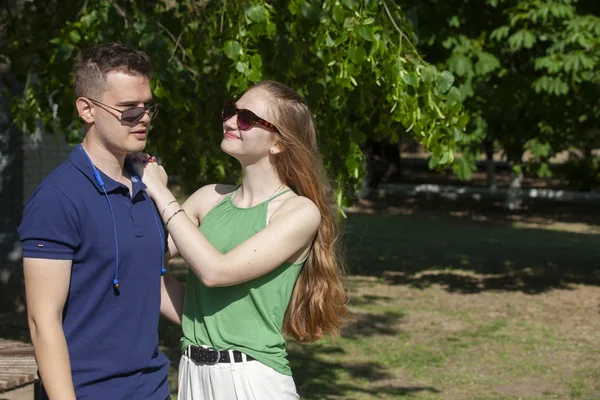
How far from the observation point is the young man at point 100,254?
2.15 meters

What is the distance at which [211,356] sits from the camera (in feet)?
8.59

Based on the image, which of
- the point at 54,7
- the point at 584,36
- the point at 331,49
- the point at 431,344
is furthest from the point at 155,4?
the point at 584,36

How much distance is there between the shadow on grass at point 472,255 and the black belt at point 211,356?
22.4 ft

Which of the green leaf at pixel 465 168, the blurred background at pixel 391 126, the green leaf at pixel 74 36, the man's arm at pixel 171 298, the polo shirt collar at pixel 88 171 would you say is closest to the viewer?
the polo shirt collar at pixel 88 171

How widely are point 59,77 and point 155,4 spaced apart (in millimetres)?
1663

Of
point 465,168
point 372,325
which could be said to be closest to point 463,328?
point 372,325

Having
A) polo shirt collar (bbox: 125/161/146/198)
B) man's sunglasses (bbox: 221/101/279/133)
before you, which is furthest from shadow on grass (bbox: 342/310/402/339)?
polo shirt collar (bbox: 125/161/146/198)

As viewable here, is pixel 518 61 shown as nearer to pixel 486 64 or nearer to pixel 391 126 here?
pixel 486 64

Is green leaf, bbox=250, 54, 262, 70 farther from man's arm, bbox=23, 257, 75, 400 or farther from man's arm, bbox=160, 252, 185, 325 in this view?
man's arm, bbox=23, 257, 75, 400

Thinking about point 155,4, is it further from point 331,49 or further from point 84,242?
point 84,242

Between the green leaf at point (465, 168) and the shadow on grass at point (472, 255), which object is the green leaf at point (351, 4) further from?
the green leaf at point (465, 168)

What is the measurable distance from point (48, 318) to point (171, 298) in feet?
2.25

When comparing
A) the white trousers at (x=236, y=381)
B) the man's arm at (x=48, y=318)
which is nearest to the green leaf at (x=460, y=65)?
the white trousers at (x=236, y=381)

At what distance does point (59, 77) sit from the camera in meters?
5.59
